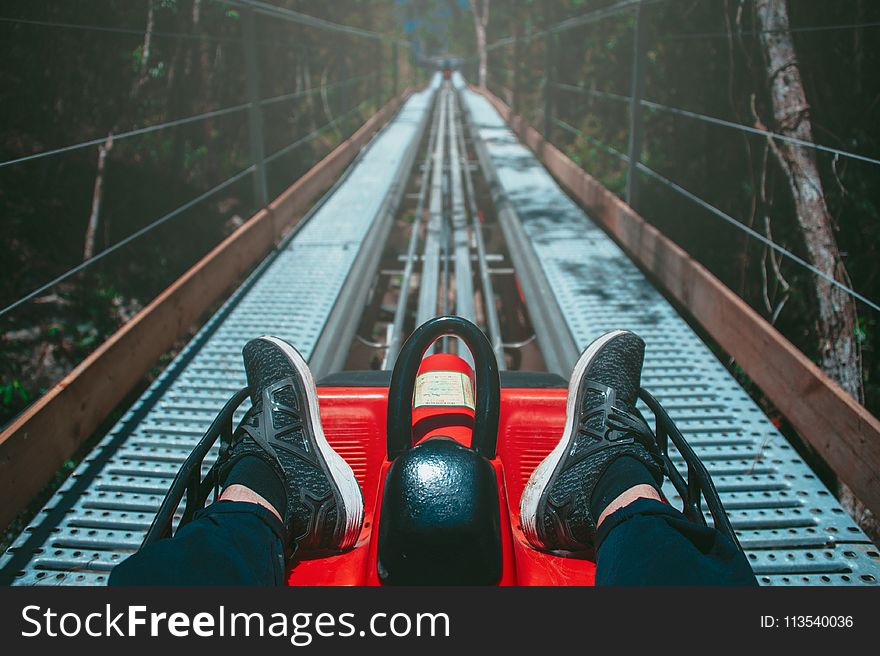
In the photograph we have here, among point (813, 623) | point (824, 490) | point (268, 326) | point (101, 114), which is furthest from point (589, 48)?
point (813, 623)

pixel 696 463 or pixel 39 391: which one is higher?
pixel 696 463

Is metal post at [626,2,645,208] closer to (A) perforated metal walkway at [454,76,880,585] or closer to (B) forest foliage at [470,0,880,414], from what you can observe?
(B) forest foliage at [470,0,880,414]

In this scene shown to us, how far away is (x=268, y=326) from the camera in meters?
3.08

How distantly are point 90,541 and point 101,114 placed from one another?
13.3 ft

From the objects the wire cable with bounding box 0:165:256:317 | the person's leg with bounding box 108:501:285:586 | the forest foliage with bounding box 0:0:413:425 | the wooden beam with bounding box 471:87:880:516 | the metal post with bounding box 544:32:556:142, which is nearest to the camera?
the person's leg with bounding box 108:501:285:586

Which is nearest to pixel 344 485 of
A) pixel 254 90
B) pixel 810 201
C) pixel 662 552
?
pixel 662 552

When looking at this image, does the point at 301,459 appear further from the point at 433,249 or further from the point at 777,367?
the point at 433,249

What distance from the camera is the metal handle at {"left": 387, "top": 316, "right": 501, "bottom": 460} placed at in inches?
56.6

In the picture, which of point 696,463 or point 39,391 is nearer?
point 696,463

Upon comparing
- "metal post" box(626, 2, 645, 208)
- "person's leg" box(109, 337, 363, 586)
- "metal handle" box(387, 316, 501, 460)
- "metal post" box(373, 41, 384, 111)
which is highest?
"metal post" box(373, 41, 384, 111)

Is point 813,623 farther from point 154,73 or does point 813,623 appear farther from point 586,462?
point 154,73

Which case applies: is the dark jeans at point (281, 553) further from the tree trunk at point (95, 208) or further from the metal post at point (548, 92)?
the metal post at point (548, 92)

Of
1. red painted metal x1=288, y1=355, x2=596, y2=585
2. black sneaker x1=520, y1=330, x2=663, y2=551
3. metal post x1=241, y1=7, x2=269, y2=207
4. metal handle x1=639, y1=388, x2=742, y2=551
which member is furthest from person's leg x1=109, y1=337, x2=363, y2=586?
metal post x1=241, y1=7, x2=269, y2=207

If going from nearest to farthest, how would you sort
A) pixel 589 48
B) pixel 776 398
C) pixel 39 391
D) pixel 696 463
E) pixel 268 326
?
pixel 696 463, pixel 776 398, pixel 268 326, pixel 39 391, pixel 589 48
